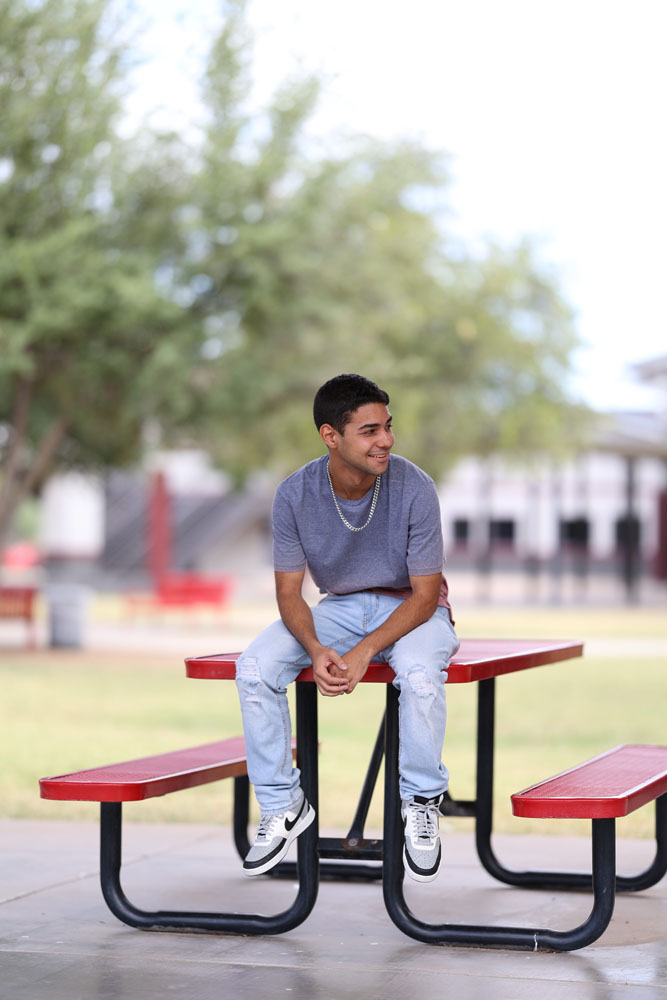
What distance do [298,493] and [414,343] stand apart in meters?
25.2

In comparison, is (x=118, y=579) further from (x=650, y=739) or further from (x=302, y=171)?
(x=650, y=739)

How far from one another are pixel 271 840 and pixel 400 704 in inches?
23.6

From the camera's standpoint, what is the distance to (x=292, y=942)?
477 cm

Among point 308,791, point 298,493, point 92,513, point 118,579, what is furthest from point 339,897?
point 92,513

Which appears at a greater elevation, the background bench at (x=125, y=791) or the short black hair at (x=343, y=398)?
the short black hair at (x=343, y=398)

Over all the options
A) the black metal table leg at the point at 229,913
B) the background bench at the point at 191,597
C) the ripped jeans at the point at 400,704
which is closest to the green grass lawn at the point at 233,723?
the black metal table leg at the point at 229,913

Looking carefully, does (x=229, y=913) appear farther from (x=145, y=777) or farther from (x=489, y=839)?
(x=489, y=839)

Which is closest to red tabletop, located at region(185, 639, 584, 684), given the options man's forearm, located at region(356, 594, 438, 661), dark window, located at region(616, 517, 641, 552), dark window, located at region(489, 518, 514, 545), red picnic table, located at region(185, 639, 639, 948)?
red picnic table, located at region(185, 639, 639, 948)

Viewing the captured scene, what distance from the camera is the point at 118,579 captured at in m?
43.2

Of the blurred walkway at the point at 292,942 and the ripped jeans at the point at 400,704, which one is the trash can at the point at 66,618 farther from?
the ripped jeans at the point at 400,704

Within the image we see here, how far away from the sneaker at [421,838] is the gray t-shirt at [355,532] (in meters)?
0.69

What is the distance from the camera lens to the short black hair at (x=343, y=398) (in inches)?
187

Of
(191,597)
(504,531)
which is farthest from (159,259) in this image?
(504,531)

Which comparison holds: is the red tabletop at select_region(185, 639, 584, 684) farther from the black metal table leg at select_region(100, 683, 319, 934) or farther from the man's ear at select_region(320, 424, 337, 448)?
the man's ear at select_region(320, 424, 337, 448)
